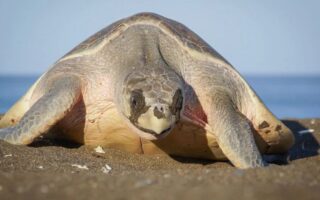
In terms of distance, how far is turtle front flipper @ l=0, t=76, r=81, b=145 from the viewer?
14.6 ft

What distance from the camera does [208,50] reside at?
205 inches

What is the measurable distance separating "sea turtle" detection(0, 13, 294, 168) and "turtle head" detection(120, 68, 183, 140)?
16mm

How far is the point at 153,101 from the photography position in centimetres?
372

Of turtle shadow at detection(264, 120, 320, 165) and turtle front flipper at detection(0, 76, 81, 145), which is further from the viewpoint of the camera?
turtle shadow at detection(264, 120, 320, 165)

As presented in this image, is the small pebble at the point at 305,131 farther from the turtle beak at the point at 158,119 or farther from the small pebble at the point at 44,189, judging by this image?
the small pebble at the point at 44,189

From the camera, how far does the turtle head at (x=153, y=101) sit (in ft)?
12.1

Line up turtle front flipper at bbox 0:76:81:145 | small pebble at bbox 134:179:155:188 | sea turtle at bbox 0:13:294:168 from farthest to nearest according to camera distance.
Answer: turtle front flipper at bbox 0:76:81:145 < sea turtle at bbox 0:13:294:168 < small pebble at bbox 134:179:155:188

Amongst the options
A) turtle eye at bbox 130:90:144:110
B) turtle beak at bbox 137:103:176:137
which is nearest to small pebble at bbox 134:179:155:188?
turtle beak at bbox 137:103:176:137

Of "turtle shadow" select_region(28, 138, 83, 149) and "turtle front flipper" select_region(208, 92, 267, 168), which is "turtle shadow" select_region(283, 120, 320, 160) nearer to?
"turtle front flipper" select_region(208, 92, 267, 168)

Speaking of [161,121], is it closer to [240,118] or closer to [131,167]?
[131,167]

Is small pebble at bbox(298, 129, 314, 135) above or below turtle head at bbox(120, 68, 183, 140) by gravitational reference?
below

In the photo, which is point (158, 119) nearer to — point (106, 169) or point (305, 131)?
point (106, 169)

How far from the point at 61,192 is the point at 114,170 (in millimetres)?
1489

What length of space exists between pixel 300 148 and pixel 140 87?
2.92m
